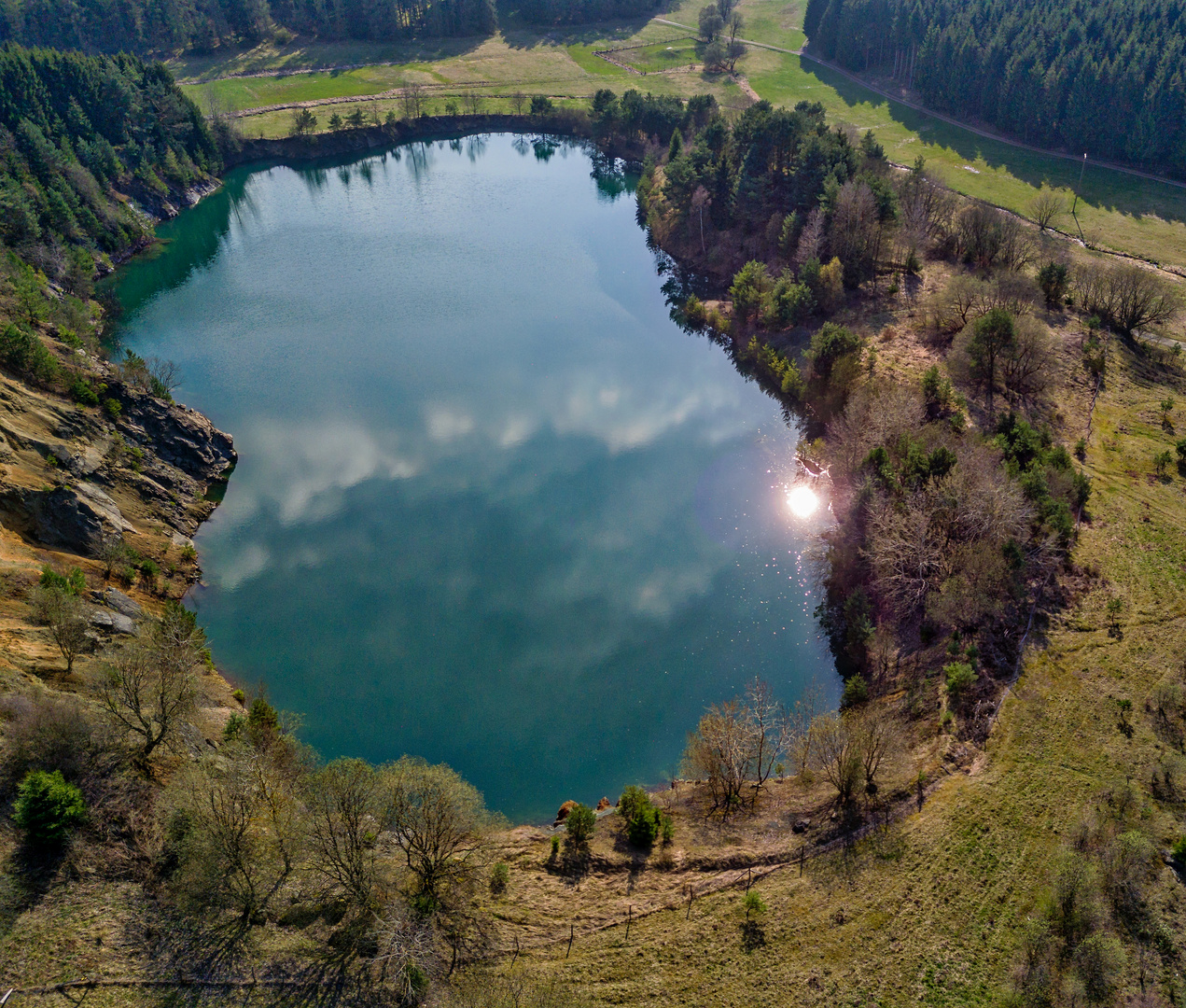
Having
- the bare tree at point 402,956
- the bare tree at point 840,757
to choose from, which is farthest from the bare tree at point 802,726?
the bare tree at point 402,956

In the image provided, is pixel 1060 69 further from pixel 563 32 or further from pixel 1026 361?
pixel 563 32

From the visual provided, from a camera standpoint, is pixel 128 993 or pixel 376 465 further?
pixel 376 465

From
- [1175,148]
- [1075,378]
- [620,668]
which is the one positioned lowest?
[620,668]

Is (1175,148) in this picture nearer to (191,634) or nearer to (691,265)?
(691,265)

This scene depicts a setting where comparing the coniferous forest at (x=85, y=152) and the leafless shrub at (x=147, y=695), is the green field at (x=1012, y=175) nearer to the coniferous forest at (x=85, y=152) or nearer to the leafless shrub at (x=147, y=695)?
the leafless shrub at (x=147, y=695)

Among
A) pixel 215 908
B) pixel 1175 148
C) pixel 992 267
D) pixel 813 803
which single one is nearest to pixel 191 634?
pixel 215 908

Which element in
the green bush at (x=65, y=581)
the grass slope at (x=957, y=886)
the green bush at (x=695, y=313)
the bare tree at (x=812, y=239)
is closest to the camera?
the grass slope at (x=957, y=886)

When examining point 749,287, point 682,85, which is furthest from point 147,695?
point 682,85

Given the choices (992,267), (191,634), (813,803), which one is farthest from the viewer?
(992,267)
